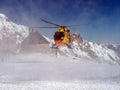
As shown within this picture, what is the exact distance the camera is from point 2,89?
27.2m

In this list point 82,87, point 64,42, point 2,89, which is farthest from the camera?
point 64,42

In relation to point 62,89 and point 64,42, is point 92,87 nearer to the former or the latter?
point 62,89

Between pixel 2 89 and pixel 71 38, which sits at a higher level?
pixel 71 38

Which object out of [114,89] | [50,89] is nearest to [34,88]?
[50,89]

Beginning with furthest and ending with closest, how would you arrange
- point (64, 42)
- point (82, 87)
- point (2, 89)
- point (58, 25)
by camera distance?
point (58, 25)
point (64, 42)
point (82, 87)
point (2, 89)

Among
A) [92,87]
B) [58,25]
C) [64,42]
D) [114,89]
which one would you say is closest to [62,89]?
[92,87]

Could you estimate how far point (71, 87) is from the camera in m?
29.3

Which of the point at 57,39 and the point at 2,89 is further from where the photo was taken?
the point at 57,39

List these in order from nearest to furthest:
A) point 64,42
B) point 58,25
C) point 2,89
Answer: point 2,89 → point 64,42 → point 58,25

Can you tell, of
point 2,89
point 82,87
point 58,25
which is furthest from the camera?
point 58,25

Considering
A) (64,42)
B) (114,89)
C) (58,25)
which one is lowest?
(114,89)

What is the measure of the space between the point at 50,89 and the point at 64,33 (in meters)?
18.9

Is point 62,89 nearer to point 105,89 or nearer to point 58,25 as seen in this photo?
point 105,89

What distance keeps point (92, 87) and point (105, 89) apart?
5.02 ft
